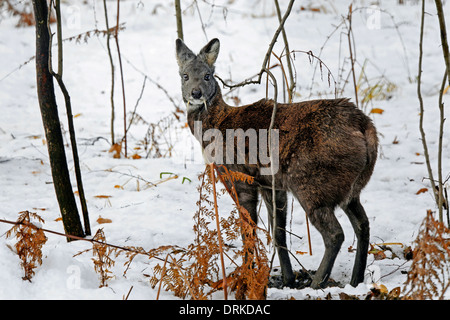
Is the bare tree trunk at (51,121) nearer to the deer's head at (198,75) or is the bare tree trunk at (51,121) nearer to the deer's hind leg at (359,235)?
the deer's head at (198,75)

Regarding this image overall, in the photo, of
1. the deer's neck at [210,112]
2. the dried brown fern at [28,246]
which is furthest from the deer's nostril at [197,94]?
the dried brown fern at [28,246]

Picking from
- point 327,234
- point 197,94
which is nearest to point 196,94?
point 197,94

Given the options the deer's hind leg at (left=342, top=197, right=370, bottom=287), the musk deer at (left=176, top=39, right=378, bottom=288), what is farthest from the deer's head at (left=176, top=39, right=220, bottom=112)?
the deer's hind leg at (left=342, top=197, right=370, bottom=287)

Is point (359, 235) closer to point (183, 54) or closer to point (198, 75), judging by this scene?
point (198, 75)

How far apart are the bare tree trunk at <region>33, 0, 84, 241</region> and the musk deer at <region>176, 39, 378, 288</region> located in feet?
4.51

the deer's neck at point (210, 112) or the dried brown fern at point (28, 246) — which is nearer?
the dried brown fern at point (28, 246)

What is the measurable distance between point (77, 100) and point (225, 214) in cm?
507

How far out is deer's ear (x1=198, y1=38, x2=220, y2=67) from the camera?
188 inches

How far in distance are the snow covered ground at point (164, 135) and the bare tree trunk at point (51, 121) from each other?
26cm

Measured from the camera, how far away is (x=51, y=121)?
3928 millimetres

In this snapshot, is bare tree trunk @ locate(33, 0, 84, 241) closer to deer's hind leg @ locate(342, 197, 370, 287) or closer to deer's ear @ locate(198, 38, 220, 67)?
deer's ear @ locate(198, 38, 220, 67)

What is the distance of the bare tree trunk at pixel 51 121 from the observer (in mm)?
3832

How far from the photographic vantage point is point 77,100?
909cm
